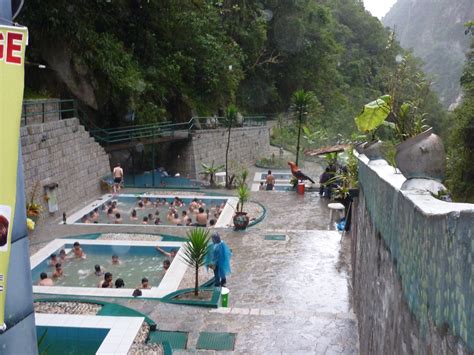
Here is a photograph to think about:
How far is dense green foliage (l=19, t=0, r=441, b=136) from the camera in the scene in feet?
63.0

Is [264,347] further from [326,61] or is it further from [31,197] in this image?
[326,61]

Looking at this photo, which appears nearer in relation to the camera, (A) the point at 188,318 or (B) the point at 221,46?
(A) the point at 188,318

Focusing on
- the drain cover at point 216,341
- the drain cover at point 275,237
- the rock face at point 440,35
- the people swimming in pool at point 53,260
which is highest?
the rock face at point 440,35

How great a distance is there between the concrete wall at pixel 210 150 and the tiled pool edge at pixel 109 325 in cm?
1659

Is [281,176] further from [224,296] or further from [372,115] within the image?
[372,115]

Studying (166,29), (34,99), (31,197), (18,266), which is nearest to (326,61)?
(166,29)

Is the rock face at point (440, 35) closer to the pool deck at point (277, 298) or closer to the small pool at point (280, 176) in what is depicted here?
the small pool at point (280, 176)

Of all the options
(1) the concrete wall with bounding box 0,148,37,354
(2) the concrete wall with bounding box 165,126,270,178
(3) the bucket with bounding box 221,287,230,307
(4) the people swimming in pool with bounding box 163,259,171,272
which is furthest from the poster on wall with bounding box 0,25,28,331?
(2) the concrete wall with bounding box 165,126,270,178

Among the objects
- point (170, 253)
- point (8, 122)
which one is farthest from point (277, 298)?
point (8, 122)

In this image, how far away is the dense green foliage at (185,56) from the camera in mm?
19203

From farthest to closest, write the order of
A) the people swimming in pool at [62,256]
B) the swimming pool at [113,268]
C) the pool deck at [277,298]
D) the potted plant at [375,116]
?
the people swimming in pool at [62,256] → the swimming pool at [113,268] → the pool deck at [277,298] → the potted plant at [375,116]

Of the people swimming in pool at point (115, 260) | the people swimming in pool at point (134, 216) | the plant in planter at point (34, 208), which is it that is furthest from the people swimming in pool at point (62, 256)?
the people swimming in pool at point (134, 216)

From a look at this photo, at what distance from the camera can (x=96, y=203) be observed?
682 inches

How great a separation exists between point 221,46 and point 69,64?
35.0 feet
